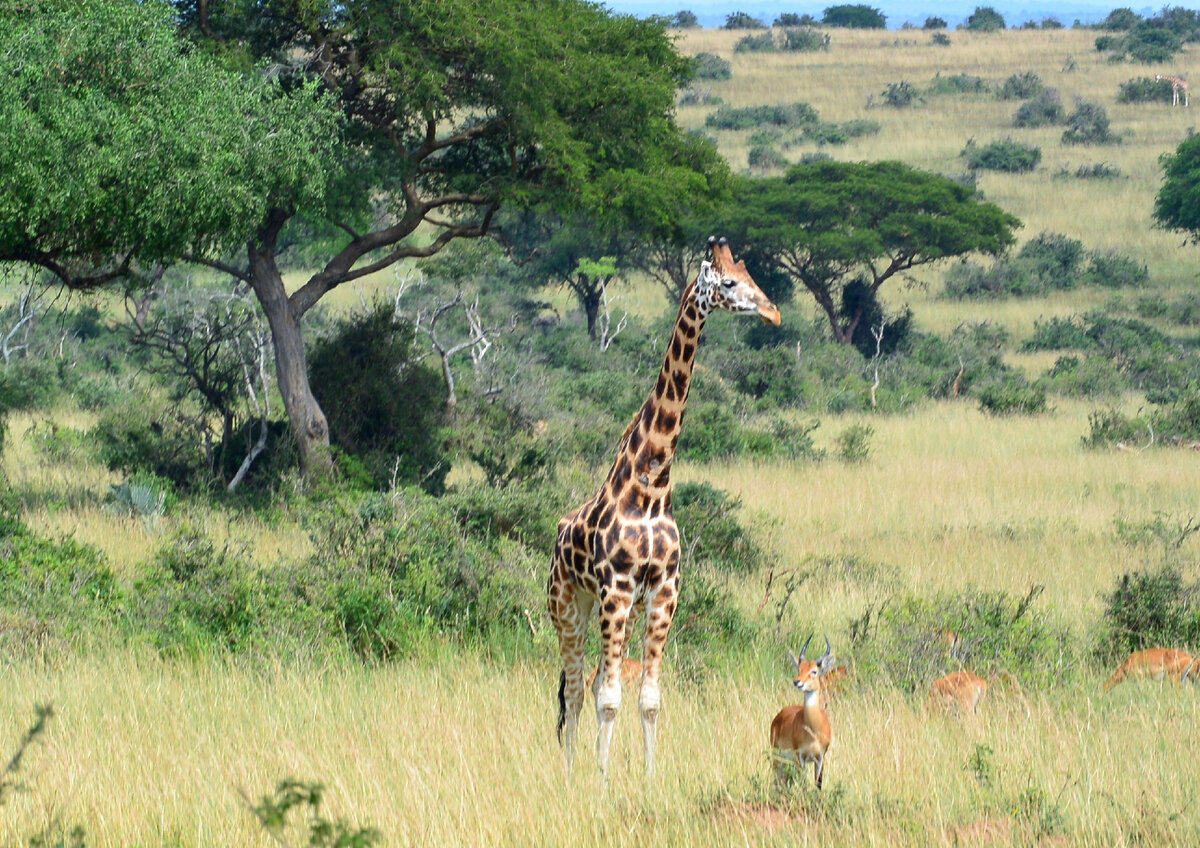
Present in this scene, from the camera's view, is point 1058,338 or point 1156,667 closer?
point 1156,667

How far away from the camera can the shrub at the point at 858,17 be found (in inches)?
3674

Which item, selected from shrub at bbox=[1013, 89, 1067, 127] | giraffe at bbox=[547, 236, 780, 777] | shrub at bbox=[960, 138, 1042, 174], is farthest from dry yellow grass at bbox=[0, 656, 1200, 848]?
shrub at bbox=[1013, 89, 1067, 127]

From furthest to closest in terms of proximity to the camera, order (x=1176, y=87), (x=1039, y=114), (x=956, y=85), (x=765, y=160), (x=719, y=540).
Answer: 1. (x=956, y=85)
2. (x=1176, y=87)
3. (x=1039, y=114)
4. (x=765, y=160)
5. (x=719, y=540)

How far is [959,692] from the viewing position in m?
6.55

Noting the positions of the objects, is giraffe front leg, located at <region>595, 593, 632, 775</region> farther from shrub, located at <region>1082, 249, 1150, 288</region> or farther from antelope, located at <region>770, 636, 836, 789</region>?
shrub, located at <region>1082, 249, 1150, 288</region>

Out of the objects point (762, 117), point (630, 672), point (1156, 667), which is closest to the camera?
point (630, 672)

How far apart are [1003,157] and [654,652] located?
49488 mm

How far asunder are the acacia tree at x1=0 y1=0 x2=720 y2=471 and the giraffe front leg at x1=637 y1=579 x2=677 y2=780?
6939mm

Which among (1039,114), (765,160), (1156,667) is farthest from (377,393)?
(1039,114)

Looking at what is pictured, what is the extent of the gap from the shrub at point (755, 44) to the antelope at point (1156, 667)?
241 ft

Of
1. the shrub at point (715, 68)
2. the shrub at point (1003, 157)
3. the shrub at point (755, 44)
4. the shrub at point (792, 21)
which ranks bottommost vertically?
the shrub at point (1003, 157)

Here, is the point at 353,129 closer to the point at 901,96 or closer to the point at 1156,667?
the point at 1156,667

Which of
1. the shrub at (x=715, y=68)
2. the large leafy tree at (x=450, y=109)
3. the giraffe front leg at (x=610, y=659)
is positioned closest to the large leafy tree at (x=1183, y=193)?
the large leafy tree at (x=450, y=109)

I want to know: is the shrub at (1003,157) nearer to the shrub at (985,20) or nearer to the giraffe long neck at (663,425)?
the shrub at (985,20)
